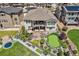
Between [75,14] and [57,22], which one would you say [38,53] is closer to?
[57,22]

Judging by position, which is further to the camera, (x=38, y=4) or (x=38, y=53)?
(x=38, y=4)

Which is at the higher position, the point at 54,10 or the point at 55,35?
the point at 54,10

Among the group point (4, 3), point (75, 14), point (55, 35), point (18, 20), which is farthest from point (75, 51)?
point (4, 3)

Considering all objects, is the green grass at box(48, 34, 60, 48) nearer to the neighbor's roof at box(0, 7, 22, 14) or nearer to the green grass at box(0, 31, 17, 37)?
the green grass at box(0, 31, 17, 37)

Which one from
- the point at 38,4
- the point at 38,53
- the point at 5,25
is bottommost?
the point at 38,53

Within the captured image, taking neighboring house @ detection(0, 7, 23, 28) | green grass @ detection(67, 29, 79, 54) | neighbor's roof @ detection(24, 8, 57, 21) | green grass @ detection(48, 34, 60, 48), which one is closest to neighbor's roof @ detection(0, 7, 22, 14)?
neighboring house @ detection(0, 7, 23, 28)

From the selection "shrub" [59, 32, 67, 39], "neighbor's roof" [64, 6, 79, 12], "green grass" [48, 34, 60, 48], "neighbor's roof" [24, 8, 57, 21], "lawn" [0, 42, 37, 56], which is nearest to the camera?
"lawn" [0, 42, 37, 56]

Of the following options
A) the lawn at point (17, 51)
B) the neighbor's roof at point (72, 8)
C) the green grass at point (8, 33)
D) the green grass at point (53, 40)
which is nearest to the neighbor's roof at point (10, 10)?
the green grass at point (8, 33)
